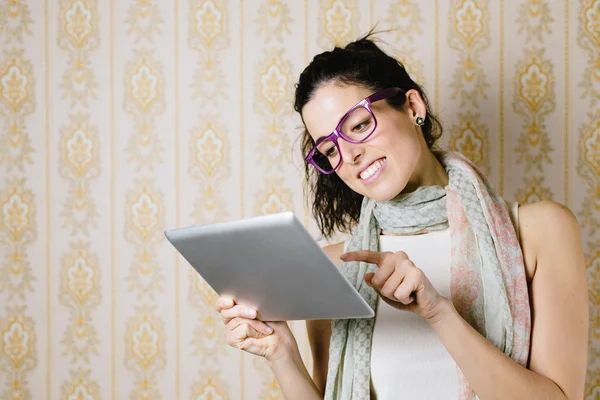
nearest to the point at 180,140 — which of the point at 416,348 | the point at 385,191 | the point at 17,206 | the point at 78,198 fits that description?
the point at 78,198

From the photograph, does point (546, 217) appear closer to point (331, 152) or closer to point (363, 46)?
point (331, 152)

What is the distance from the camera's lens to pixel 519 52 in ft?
6.91

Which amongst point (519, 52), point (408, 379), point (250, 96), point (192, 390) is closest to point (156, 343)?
point (192, 390)

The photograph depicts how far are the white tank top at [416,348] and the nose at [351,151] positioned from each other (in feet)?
0.87

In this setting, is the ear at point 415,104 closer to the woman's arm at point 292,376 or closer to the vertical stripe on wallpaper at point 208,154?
the woman's arm at point 292,376

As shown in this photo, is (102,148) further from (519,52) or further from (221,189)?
(519,52)

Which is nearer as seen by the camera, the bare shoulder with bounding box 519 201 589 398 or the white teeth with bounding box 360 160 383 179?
the bare shoulder with bounding box 519 201 589 398

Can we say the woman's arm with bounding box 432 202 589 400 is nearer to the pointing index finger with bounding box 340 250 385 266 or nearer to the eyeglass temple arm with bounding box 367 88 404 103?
the pointing index finger with bounding box 340 250 385 266

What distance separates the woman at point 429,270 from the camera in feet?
4.17

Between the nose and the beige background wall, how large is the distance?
0.79 metres

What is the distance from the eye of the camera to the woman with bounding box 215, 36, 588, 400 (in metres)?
1.27

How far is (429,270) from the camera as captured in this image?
147 centimetres

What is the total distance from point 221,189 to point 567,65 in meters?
1.15

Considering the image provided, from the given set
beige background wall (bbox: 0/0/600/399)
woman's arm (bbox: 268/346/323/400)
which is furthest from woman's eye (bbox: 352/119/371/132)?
beige background wall (bbox: 0/0/600/399)
